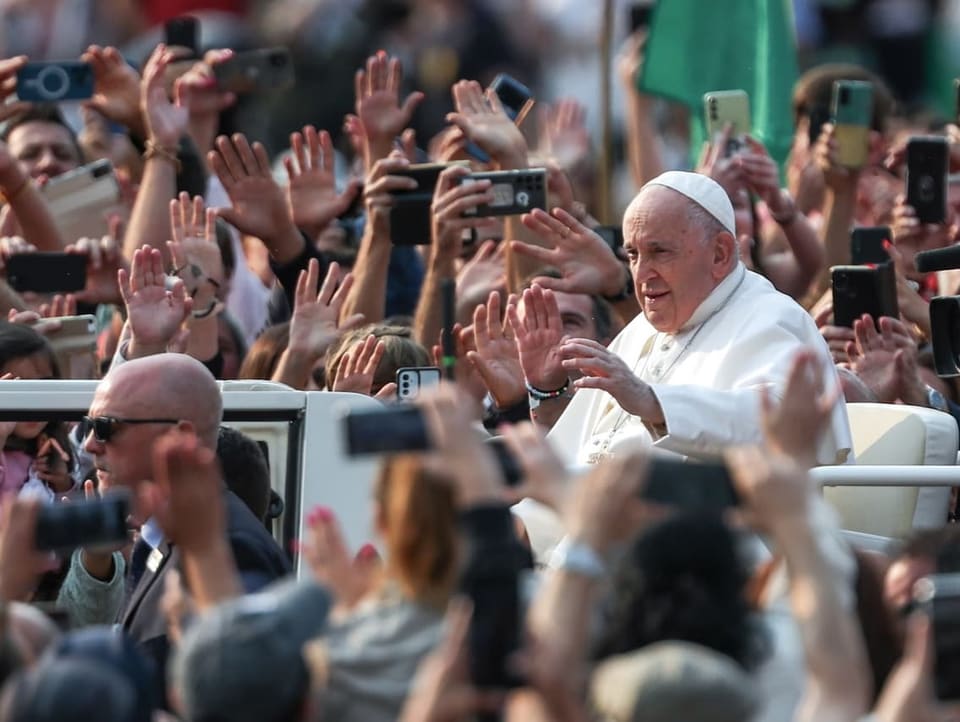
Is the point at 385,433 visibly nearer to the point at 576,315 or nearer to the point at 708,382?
the point at 708,382

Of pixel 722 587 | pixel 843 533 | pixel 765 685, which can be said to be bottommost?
pixel 843 533

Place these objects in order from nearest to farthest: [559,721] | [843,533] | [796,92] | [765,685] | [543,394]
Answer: [559,721], [765,685], [843,533], [543,394], [796,92]

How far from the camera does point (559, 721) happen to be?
138 inches

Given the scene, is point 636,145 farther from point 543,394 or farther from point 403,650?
point 403,650

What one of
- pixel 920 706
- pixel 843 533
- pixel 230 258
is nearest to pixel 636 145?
pixel 230 258

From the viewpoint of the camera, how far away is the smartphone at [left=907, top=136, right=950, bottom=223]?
26.5 feet

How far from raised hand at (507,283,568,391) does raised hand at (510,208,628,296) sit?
0.66m

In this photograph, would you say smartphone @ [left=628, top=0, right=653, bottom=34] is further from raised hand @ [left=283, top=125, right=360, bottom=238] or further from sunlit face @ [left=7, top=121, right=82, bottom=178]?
sunlit face @ [left=7, top=121, right=82, bottom=178]

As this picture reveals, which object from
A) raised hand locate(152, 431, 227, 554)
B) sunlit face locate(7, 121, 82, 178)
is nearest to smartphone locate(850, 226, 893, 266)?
sunlit face locate(7, 121, 82, 178)

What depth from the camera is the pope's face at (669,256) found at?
663cm

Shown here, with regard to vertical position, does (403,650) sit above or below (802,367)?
below

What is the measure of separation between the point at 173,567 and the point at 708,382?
78.1 inches

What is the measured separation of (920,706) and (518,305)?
139 inches

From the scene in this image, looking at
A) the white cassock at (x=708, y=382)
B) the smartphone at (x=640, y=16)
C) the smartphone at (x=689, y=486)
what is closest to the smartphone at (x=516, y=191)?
the white cassock at (x=708, y=382)
